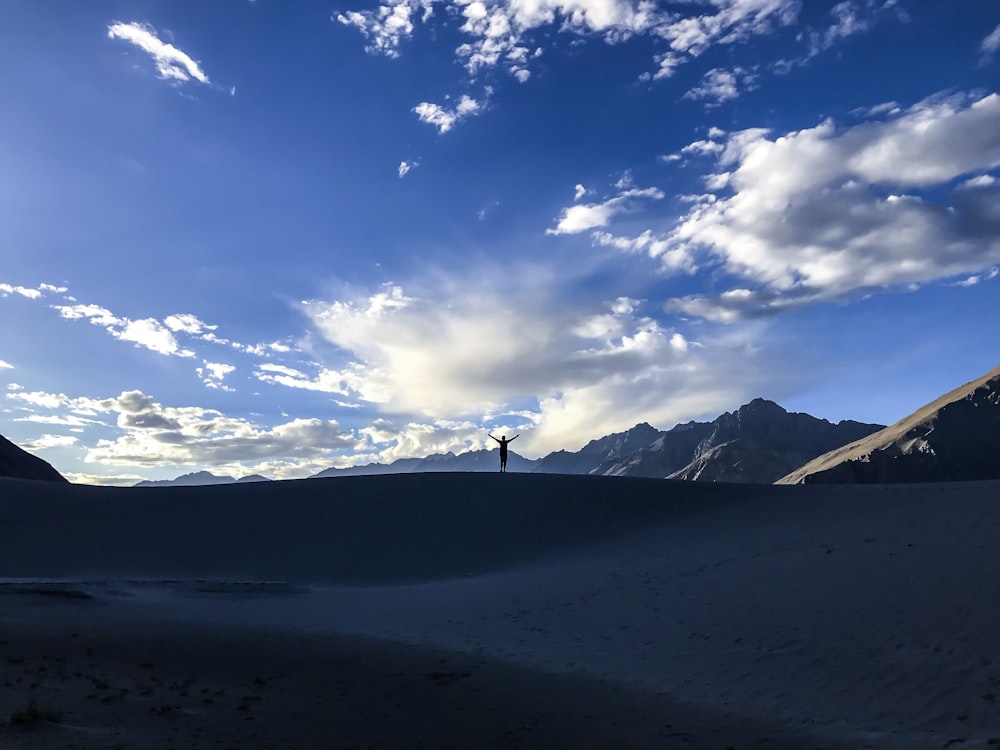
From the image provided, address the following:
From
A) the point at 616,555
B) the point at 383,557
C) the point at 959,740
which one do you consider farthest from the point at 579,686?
the point at 383,557

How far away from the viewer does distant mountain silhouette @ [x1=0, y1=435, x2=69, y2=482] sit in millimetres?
79469

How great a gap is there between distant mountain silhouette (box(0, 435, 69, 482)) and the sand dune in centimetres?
5737

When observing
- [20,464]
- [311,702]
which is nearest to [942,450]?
[311,702]

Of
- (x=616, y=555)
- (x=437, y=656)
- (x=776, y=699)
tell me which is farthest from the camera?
(x=616, y=555)

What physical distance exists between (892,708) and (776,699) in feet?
4.54

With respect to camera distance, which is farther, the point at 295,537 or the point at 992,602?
the point at 295,537

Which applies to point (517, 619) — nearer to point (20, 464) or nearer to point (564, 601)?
point (564, 601)

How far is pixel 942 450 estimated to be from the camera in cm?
11638

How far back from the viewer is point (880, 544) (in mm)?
16047

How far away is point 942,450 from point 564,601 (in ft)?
407

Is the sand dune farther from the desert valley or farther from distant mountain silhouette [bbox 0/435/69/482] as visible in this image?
distant mountain silhouette [bbox 0/435/69/482]

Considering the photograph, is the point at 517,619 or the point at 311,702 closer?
the point at 311,702

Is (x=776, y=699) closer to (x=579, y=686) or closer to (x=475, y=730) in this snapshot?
(x=579, y=686)

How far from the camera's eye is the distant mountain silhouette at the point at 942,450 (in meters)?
113
